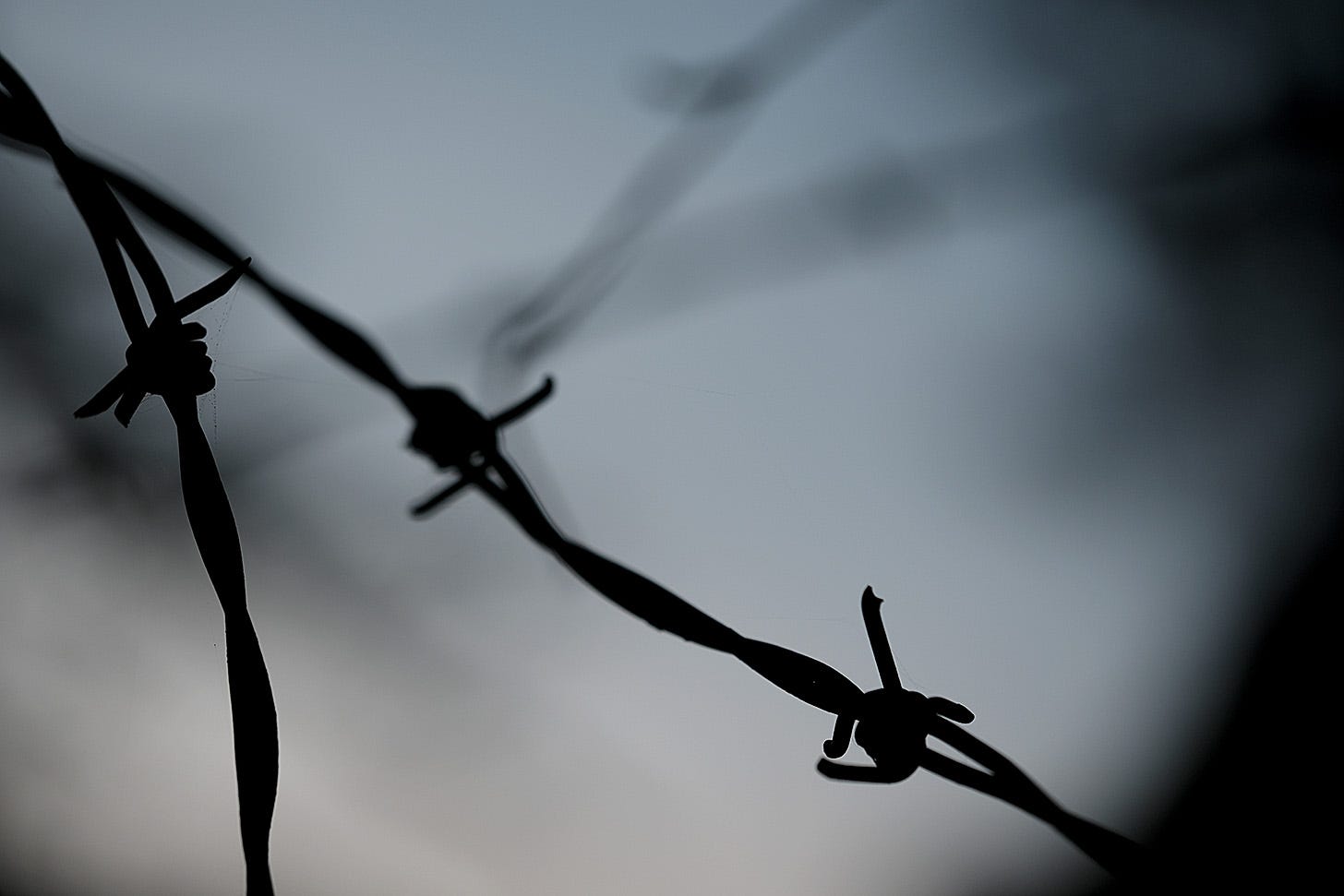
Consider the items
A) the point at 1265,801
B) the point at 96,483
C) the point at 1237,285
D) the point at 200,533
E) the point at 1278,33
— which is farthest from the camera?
the point at 1237,285

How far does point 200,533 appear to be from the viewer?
1.96 feet

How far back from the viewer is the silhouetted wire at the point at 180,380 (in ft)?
1.85

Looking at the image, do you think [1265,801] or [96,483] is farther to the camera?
[1265,801]

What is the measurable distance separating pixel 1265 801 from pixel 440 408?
5.14m

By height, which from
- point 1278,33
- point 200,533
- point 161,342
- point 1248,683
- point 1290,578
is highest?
point 1278,33

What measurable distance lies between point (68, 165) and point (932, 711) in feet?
2.05

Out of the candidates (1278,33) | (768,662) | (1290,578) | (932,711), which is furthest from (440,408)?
(1290,578)

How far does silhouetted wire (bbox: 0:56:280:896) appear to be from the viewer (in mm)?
564

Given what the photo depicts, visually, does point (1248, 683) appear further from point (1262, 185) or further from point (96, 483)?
point (96, 483)

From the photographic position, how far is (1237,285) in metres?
5.52

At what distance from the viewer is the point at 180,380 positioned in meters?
0.63

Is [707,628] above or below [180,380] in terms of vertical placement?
below

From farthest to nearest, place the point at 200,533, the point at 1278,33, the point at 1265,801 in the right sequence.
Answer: the point at 1265,801 → the point at 1278,33 → the point at 200,533

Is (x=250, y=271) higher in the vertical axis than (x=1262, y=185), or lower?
lower
